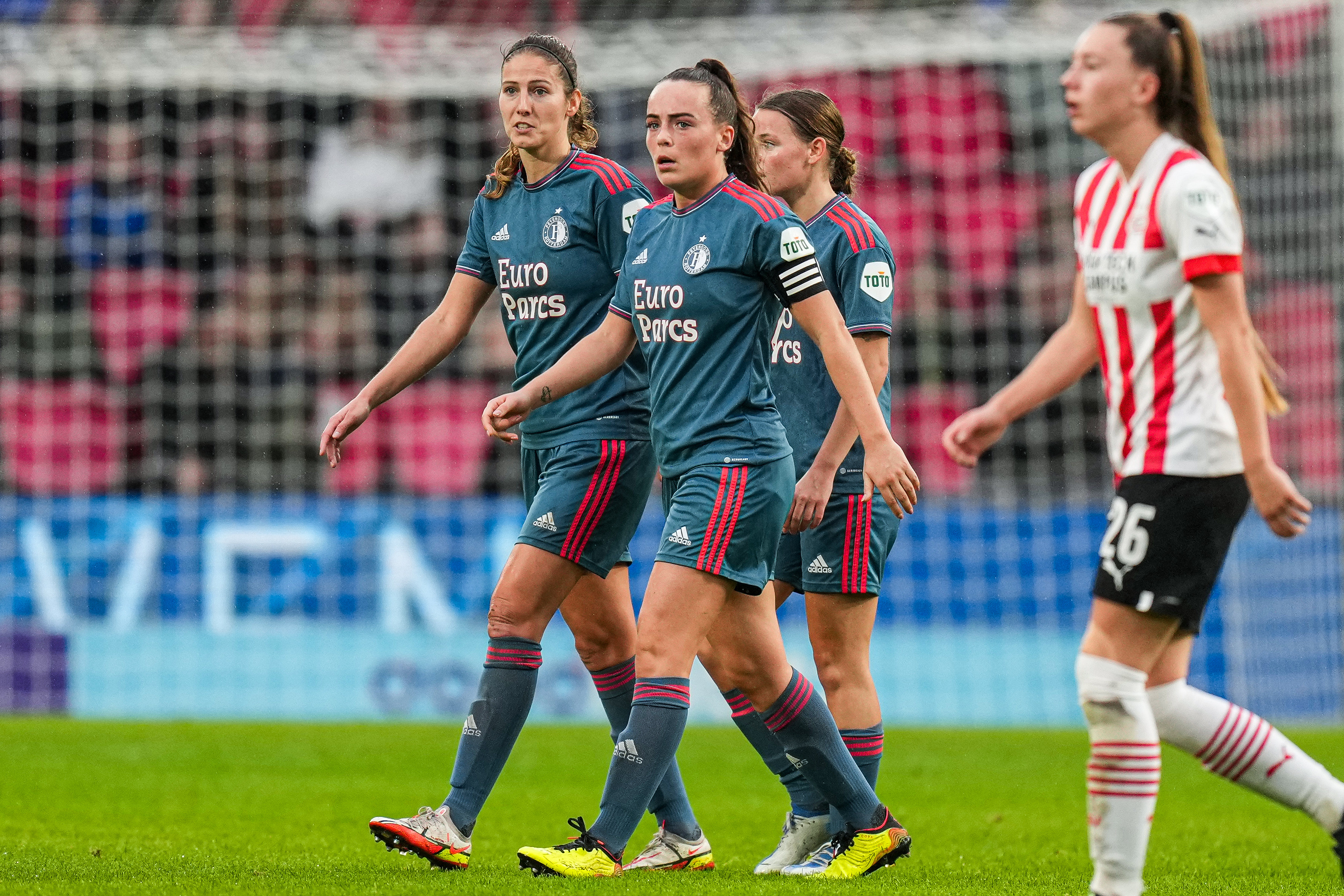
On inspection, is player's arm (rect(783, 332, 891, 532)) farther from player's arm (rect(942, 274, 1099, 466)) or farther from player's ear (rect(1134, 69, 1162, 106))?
player's ear (rect(1134, 69, 1162, 106))

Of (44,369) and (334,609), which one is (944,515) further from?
(44,369)

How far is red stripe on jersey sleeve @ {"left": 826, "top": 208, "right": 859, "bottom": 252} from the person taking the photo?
16.2ft

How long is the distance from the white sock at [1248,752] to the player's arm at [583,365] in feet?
5.68

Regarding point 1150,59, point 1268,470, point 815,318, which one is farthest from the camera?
point 815,318

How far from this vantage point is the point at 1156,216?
135 inches

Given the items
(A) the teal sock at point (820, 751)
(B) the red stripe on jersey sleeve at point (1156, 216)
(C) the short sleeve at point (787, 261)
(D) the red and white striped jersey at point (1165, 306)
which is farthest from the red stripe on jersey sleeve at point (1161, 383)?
(A) the teal sock at point (820, 751)

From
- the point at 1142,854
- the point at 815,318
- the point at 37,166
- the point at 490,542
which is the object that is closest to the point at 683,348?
the point at 815,318

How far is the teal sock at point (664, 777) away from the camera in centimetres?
494

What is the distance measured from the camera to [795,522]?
15.3ft

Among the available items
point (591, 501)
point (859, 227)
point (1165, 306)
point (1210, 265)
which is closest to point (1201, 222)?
point (1210, 265)

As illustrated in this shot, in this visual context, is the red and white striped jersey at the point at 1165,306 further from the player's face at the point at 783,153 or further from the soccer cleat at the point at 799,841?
the soccer cleat at the point at 799,841

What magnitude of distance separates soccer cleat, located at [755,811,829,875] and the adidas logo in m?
0.75

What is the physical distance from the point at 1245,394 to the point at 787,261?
1.36 m

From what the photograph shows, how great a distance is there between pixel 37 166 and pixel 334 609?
4.87m
